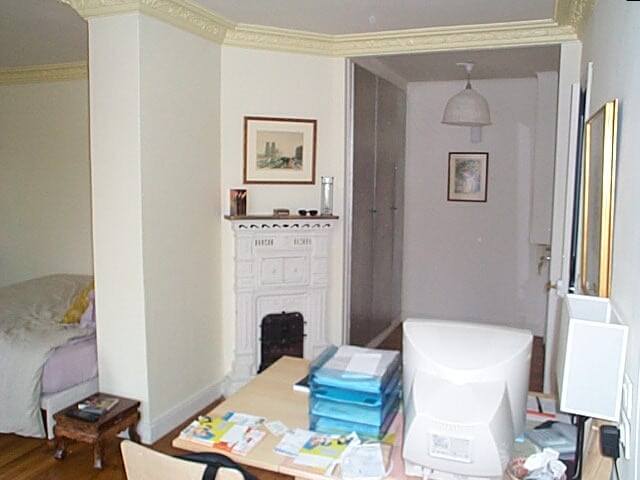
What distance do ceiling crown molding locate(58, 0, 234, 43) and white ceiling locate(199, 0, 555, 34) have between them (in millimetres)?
84

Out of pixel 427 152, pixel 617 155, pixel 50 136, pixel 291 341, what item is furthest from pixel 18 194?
pixel 617 155

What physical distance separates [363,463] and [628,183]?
109 centimetres

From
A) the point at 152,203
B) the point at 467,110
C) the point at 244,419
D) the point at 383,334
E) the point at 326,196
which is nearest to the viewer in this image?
the point at 244,419

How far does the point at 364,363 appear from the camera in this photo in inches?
79.5

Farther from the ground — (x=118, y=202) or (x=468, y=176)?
(x=468, y=176)

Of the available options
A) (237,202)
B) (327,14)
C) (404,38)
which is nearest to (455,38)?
(404,38)

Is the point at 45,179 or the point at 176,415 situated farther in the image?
the point at 45,179

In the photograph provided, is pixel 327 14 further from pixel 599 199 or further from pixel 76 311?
pixel 76 311

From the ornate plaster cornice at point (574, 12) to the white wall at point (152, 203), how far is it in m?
2.12

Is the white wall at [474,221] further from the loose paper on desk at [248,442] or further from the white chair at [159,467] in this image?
the white chair at [159,467]

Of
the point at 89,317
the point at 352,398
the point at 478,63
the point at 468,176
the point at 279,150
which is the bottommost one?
the point at 89,317

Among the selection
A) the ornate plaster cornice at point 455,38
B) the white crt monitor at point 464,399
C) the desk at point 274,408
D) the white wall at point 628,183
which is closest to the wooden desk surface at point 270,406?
the desk at point 274,408

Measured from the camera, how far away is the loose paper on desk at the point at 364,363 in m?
1.94

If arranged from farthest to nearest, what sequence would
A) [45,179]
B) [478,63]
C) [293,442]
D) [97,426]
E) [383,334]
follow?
[383,334]
[45,179]
[478,63]
[97,426]
[293,442]
